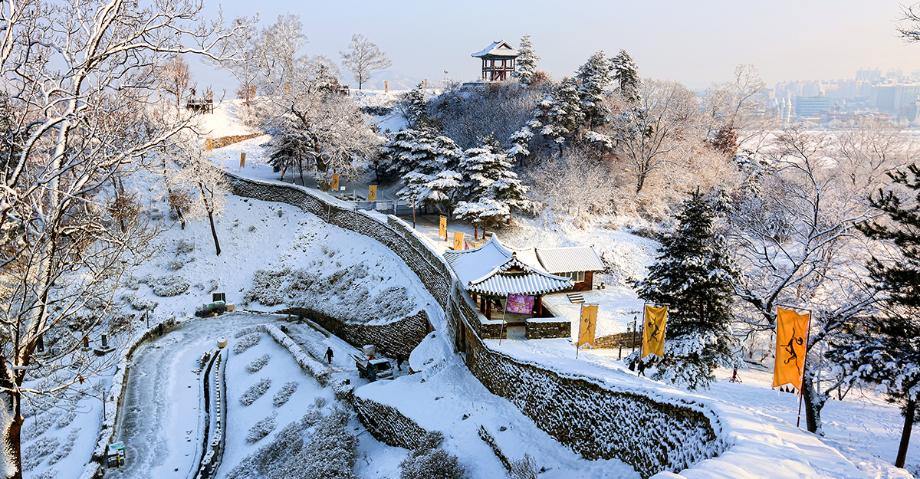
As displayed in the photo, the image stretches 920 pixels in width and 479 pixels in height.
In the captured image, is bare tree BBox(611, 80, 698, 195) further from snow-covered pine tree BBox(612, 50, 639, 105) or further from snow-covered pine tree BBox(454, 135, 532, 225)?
snow-covered pine tree BBox(454, 135, 532, 225)

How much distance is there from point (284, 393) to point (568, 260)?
38.3ft

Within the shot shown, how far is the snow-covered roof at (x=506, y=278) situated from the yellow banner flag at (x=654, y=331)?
3096mm

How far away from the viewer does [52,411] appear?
59.1 feet

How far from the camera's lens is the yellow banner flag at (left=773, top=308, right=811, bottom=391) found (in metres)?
10.6

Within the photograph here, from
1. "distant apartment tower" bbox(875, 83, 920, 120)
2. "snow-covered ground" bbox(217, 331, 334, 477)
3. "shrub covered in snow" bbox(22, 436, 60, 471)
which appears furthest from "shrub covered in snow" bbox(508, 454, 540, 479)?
"distant apartment tower" bbox(875, 83, 920, 120)

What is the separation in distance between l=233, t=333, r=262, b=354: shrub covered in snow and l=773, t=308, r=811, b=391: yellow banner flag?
1803 centimetres

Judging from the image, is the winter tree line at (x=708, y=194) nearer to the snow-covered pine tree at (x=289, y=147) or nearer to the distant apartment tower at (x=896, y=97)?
the snow-covered pine tree at (x=289, y=147)

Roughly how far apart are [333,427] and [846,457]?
38.4ft

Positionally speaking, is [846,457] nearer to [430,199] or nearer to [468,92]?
[430,199]

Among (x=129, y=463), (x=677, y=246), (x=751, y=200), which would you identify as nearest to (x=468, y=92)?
(x=751, y=200)

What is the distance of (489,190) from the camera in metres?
28.0

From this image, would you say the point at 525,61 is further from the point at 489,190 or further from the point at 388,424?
the point at 388,424

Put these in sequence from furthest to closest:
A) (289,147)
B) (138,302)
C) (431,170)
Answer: (289,147) → (431,170) → (138,302)

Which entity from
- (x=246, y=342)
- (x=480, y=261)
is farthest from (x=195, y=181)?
(x=480, y=261)
